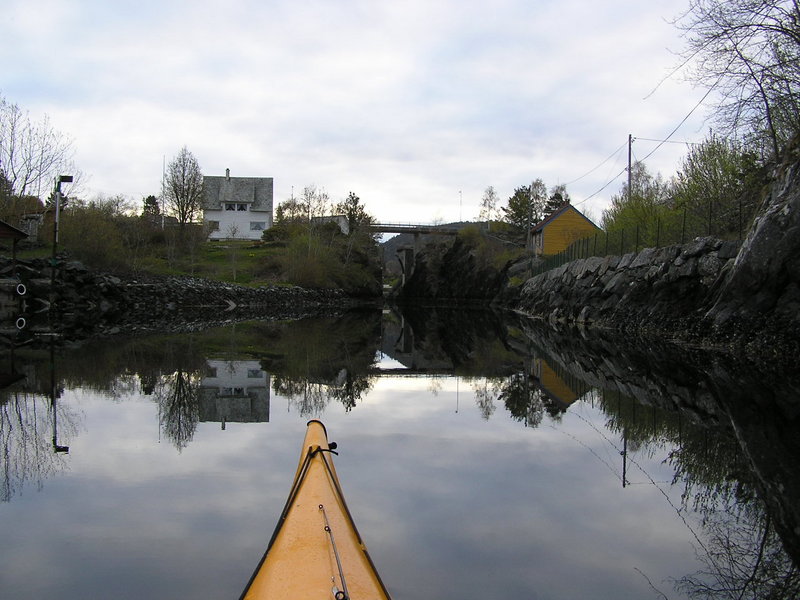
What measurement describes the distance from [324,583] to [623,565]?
237 centimetres

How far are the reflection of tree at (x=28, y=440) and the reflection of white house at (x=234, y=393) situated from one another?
1.81m

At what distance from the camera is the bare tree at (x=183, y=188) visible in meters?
60.6

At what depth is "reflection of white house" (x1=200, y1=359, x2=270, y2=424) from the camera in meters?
9.05

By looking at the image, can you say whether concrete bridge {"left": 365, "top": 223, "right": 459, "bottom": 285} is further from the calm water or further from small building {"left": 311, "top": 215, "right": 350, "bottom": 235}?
the calm water

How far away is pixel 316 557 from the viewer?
3473mm

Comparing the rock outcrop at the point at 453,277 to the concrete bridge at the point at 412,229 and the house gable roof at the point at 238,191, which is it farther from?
the house gable roof at the point at 238,191

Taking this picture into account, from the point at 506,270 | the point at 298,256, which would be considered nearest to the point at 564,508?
the point at 298,256

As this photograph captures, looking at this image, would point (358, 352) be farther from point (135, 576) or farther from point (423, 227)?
point (423, 227)

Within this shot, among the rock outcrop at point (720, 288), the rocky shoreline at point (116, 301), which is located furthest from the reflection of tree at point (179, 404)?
the rock outcrop at point (720, 288)

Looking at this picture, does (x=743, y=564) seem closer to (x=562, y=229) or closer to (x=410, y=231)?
(x=562, y=229)

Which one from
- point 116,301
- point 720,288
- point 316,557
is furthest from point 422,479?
point 116,301

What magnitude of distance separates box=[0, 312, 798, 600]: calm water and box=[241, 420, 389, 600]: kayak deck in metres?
0.54

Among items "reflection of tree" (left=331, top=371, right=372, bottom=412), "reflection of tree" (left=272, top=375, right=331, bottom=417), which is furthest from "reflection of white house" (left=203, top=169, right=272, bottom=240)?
"reflection of tree" (left=272, top=375, right=331, bottom=417)

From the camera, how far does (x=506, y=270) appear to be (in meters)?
62.9
